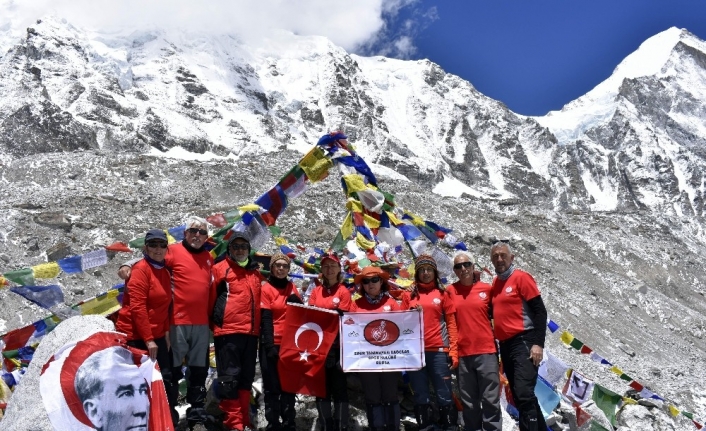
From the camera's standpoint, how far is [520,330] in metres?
5.42

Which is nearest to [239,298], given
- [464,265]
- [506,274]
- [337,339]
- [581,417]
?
[337,339]

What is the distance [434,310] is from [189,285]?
2292 mm

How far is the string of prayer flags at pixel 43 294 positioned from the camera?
676cm

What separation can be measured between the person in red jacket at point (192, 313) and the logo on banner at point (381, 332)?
4.88ft

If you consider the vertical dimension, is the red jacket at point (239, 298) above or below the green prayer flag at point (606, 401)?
above

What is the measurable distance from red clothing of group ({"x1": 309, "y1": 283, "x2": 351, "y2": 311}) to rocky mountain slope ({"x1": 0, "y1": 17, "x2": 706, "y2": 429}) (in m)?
6.66

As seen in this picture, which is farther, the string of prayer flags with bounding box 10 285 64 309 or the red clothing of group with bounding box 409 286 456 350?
the string of prayer flags with bounding box 10 285 64 309

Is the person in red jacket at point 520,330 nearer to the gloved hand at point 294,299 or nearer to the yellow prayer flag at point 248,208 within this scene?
the gloved hand at point 294,299

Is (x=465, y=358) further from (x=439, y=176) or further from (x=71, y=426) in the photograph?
(x=439, y=176)

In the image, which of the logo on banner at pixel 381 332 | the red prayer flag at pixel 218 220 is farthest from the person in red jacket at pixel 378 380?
the red prayer flag at pixel 218 220

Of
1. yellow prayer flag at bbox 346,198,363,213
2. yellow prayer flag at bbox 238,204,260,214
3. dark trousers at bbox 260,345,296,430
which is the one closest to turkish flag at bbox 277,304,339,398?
dark trousers at bbox 260,345,296,430

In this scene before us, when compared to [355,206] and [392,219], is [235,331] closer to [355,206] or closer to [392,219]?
[355,206]

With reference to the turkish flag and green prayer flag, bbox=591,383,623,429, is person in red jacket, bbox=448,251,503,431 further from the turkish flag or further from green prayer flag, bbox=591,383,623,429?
green prayer flag, bbox=591,383,623,429

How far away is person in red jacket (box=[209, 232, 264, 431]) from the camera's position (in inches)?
218
